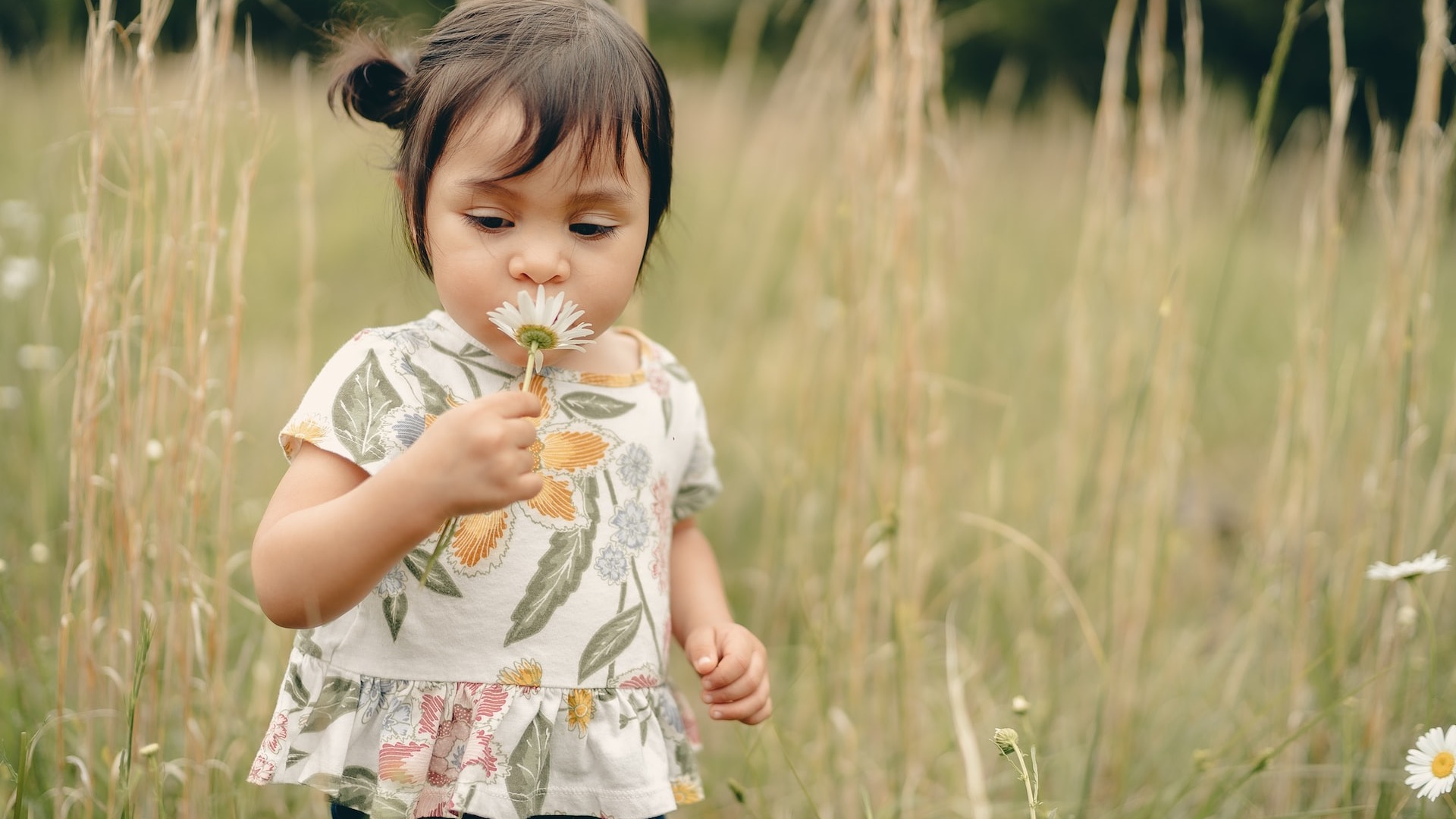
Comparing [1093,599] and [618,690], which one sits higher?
[618,690]

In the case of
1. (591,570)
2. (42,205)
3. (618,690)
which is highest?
(42,205)

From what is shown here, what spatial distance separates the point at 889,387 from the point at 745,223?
2179 mm

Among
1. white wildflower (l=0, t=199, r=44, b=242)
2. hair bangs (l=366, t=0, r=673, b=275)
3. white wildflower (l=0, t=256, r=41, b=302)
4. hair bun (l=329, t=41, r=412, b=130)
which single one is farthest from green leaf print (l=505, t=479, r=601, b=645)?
white wildflower (l=0, t=199, r=44, b=242)

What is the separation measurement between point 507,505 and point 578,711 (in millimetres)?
247

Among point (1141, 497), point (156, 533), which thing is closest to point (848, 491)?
point (1141, 497)

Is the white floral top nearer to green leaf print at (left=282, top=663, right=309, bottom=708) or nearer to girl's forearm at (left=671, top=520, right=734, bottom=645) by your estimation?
green leaf print at (left=282, top=663, right=309, bottom=708)

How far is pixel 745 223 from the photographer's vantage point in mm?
3779

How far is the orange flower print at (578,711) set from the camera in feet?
3.60

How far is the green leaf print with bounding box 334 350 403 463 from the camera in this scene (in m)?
1.02

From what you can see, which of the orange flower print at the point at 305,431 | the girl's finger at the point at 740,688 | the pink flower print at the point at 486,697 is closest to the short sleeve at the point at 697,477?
the girl's finger at the point at 740,688

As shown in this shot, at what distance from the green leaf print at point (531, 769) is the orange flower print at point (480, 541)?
154 mm

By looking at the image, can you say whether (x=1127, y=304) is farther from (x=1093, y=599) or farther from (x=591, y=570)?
(x=591, y=570)

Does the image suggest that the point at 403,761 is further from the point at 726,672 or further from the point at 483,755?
the point at 726,672

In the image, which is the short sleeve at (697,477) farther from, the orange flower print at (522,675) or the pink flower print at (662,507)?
the orange flower print at (522,675)
